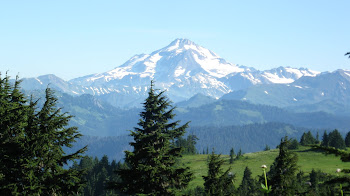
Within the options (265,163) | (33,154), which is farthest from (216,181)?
(265,163)

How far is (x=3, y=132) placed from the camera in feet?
78.1

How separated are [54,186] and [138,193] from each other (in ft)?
17.1

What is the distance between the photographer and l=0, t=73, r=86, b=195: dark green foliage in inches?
875

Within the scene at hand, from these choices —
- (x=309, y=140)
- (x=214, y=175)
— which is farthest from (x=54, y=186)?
(x=309, y=140)

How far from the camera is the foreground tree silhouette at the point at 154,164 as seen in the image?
25.8 metres

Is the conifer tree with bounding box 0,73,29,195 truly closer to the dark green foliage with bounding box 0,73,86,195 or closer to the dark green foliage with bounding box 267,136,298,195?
the dark green foliage with bounding box 0,73,86,195

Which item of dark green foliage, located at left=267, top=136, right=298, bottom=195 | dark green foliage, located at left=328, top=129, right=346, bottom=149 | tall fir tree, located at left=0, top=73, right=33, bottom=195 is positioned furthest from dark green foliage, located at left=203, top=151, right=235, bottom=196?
dark green foliage, located at left=328, top=129, right=346, bottom=149

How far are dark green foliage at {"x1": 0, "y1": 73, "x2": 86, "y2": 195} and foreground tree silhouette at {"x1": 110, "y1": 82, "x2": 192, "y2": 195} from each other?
376 cm

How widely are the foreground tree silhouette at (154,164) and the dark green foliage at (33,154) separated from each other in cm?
376

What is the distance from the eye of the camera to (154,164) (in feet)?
85.5

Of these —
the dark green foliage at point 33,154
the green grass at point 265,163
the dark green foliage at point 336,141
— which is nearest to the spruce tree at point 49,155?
the dark green foliage at point 33,154

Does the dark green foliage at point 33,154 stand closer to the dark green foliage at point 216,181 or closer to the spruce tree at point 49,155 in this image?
the spruce tree at point 49,155

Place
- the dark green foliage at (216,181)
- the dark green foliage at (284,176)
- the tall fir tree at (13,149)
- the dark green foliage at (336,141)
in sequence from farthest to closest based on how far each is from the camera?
the dark green foliage at (336,141), the dark green foliage at (216,181), the dark green foliage at (284,176), the tall fir tree at (13,149)

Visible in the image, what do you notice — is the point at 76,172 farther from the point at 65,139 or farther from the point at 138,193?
the point at 138,193
